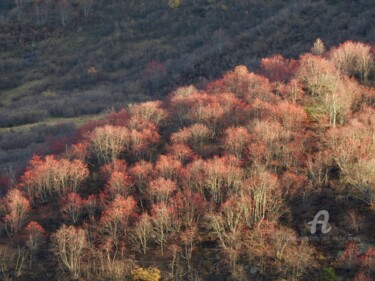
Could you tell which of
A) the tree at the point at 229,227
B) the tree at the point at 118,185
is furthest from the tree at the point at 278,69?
the tree at the point at 229,227

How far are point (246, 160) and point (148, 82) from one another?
99.4 meters

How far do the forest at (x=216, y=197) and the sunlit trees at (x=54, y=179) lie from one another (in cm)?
22

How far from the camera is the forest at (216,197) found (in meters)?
61.1

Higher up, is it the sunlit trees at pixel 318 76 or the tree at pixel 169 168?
the sunlit trees at pixel 318 76

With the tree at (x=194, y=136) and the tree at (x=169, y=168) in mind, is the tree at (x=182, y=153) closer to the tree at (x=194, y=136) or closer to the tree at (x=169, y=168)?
the tree at (x=169, y=168)

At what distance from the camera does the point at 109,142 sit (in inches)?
3607

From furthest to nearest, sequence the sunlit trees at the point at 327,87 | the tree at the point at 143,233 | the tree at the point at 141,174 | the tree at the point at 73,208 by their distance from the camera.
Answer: the sunlit trees at the point at 327,87 < the tree at the point at 141,174 < the tree at the point at 73,208 < the tree at the point at 143,233

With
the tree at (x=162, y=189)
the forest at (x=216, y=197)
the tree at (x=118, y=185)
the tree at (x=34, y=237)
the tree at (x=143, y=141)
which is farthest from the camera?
the tree at (x=143, y=141)

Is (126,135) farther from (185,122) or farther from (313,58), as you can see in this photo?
(313,58)

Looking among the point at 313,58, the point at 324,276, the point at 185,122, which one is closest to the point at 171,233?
the point at 324,276

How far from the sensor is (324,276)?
5531 centimetres

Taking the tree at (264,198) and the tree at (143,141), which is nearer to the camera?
the tree at (264,198)

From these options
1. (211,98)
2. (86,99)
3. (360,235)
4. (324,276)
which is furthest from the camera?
(86,99)

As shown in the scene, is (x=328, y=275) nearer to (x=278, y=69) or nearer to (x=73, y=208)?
(x=73, y=208)
